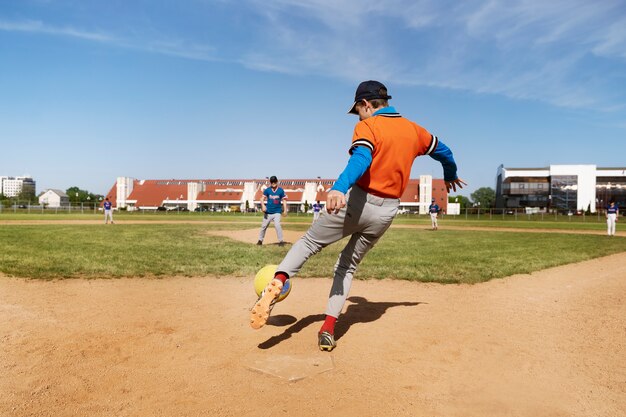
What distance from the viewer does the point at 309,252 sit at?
391 centimetres

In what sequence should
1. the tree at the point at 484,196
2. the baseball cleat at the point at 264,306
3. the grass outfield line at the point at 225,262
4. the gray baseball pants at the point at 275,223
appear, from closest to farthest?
1. the baseball cleat at the point at 264,306
2. the grass outfield line at the point at 225,262
3. the gray baseball pants at the point at 275,223
4. the tree at the point at 484,196

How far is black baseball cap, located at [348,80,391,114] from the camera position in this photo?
3832mm

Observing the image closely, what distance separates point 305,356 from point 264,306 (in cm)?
55

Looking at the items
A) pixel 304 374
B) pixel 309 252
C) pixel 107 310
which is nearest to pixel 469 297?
pixel 309 252

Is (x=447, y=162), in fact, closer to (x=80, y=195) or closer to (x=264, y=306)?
(x=264, y=306)

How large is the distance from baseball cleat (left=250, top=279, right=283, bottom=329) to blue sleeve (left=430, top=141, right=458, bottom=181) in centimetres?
197

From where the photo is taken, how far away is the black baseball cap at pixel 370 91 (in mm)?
3832

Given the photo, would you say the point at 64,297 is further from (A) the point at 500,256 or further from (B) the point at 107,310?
(A) the point at 500,256

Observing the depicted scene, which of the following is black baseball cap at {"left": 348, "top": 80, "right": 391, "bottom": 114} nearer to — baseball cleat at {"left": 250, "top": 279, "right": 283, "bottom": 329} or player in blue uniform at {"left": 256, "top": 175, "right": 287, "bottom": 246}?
baseball cleat at {"left": 250, "top": 279, "right": 283, "bottom": 329}

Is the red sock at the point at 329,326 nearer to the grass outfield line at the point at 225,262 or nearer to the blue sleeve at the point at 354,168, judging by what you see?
the blue sleeve at the point at 354,168

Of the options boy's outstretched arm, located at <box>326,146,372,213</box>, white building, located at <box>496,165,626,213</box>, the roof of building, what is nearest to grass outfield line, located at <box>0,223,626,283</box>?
boy's outstretched arm, located at <box>326,146,372,213</box>

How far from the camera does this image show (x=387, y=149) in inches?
142

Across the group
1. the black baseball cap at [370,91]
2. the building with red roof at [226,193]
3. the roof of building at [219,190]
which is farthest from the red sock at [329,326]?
the roof of building at [219,190]

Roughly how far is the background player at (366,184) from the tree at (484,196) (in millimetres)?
116003
